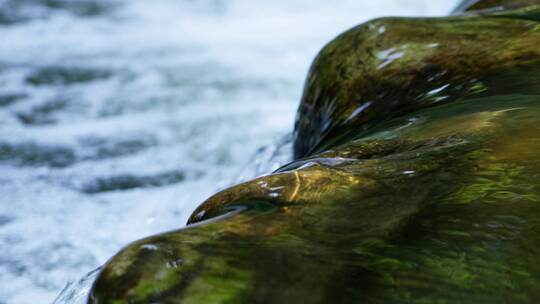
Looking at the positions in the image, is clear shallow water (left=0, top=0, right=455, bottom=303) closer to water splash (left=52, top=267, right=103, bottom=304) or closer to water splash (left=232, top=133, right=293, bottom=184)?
water splash (left=232, top=133, right=293, bottom=184)

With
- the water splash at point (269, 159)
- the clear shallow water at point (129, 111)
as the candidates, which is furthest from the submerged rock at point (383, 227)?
the clear shallow water at point (129, 111)

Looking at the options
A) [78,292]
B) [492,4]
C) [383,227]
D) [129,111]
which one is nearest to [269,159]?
[492,4]

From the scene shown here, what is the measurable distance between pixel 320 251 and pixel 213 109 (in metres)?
4.23

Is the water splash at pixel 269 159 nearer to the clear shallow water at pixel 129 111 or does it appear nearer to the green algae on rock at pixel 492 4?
the clear shallow water at pixel 129 111

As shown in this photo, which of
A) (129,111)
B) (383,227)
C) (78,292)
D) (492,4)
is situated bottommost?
(129,111)

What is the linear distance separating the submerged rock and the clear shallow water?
1636 millimetres

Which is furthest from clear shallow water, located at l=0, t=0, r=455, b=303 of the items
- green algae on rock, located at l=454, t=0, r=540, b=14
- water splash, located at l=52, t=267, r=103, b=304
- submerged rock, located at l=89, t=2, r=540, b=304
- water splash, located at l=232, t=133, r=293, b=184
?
submerged rock, located at l=89, t=2, r=540, b=304

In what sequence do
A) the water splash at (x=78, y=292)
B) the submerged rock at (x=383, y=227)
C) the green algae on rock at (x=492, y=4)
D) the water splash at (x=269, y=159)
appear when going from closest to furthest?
the submerged rock at (x=383, y=227), the water splash at (x=78, y=292), the green algae on rock at (x=492, y=4), the water splash at (x=269, y=159)

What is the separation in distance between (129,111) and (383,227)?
166 inches

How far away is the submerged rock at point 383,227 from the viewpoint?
167cm

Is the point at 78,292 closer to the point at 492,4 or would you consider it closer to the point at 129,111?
the point at 492,4

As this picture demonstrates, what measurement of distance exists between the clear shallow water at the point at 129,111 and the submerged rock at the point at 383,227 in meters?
1.64

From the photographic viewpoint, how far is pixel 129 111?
233 inches

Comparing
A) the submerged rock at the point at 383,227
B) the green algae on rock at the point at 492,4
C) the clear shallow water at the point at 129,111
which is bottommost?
the clear shallow water at the point at 129,111
